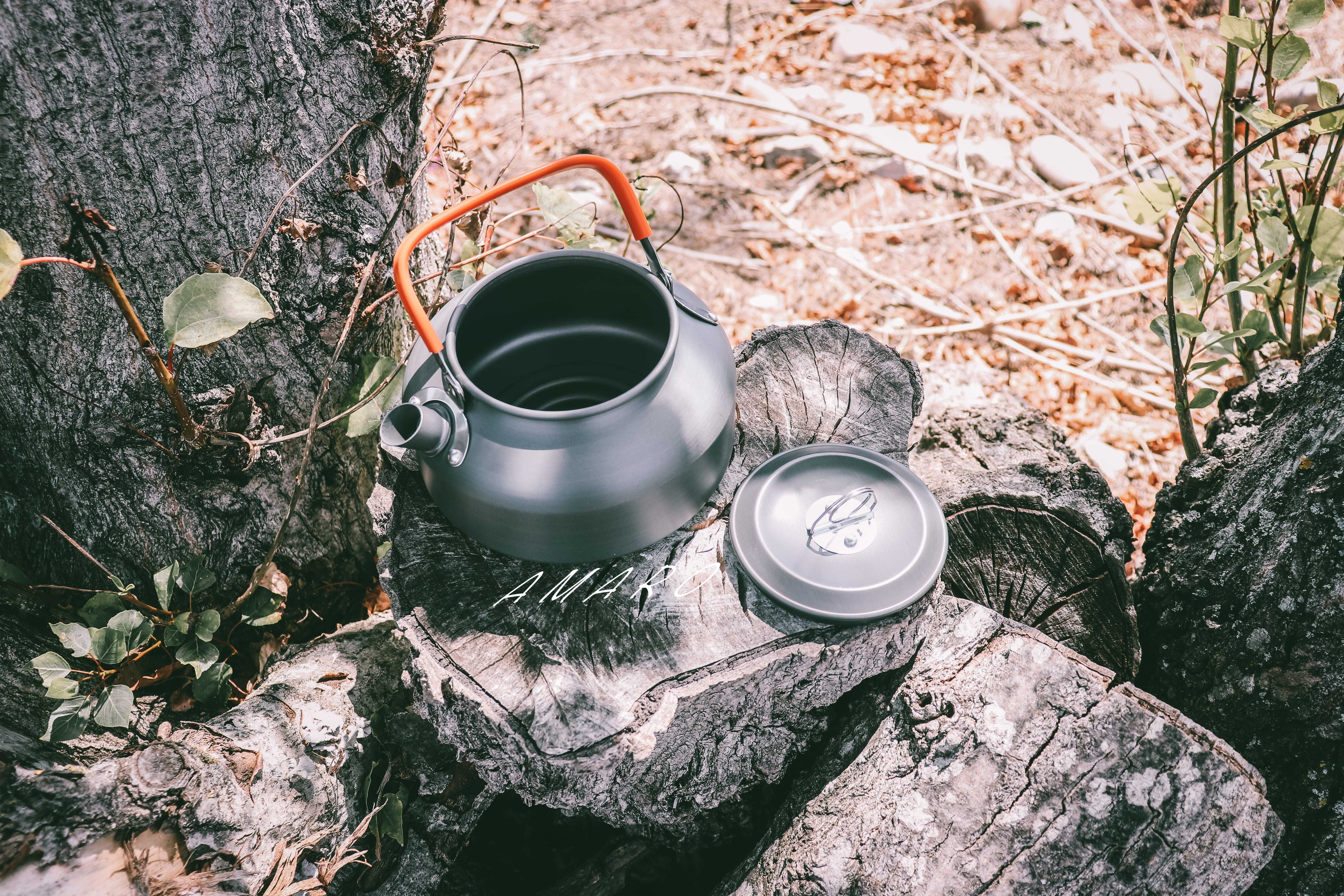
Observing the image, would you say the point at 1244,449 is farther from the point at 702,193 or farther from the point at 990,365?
the point at 702,193

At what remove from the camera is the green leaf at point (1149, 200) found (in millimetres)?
1861

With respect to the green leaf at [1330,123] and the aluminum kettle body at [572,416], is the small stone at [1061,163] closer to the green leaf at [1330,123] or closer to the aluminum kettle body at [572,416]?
the green leaf at [1330,123]

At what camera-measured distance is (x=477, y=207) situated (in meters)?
1.44

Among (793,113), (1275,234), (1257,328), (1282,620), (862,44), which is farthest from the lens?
(862,44)

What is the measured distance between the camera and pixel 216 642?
1892 millimetres

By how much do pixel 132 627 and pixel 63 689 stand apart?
0.15 metres

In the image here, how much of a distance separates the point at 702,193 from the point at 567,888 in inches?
113

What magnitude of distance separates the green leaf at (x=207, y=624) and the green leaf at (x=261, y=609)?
0.15 meters

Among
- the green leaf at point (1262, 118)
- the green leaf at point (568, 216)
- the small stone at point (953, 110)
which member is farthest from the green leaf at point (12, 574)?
the small stone at point (953, 110)

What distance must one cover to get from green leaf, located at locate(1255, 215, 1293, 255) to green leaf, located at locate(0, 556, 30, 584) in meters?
2.82

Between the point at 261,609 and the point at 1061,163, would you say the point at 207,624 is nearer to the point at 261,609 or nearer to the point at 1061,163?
the point at 261,609

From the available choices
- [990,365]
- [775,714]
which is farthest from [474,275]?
[990,365]

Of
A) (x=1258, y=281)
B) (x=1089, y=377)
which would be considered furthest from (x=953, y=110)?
(x=1258, y=281)

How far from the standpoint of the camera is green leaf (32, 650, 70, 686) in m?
1.46
